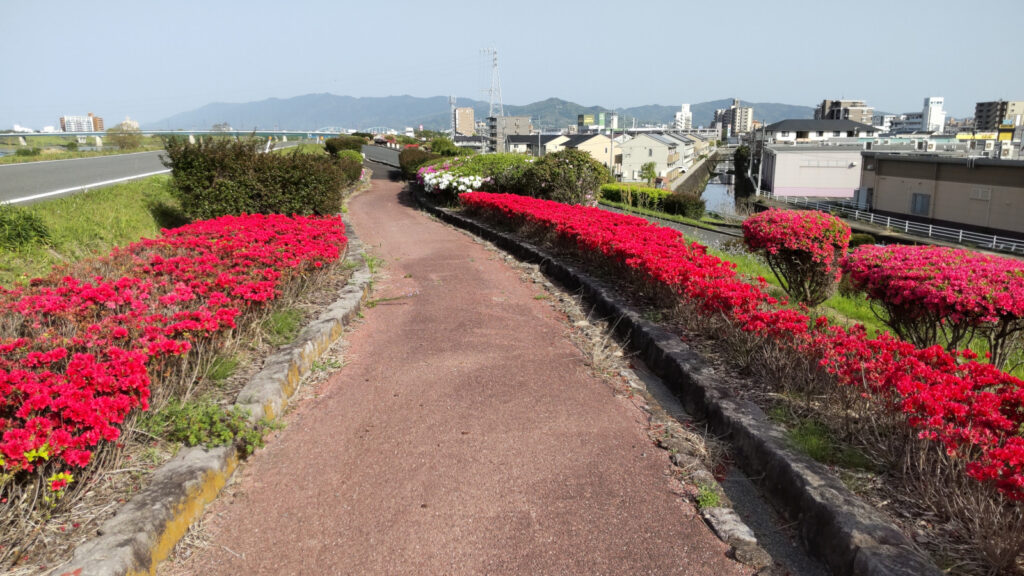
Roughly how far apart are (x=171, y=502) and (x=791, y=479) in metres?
2.96

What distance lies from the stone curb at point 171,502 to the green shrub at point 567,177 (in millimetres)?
9983

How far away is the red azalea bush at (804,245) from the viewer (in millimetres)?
7008

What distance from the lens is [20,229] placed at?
7.06 m

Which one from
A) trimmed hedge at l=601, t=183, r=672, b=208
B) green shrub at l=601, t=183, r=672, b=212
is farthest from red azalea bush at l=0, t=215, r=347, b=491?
green shrub at l=601, t=183, r=672, b=212

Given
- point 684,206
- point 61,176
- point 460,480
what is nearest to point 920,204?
point 684,206

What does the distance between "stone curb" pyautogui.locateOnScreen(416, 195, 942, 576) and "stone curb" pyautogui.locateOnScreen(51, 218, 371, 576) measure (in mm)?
2860

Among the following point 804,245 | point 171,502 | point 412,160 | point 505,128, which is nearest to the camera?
point 171,502

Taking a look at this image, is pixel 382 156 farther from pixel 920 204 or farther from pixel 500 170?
pixel 920 204

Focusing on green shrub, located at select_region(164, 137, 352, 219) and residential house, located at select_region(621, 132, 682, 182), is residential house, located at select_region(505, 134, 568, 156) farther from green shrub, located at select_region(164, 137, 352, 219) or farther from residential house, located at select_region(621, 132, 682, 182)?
green shrub, located at select_region(164, 137, 352, 219)

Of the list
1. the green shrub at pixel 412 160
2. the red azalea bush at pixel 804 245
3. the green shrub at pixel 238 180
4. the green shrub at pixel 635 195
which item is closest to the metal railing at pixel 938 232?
the green shrub at pixel 635 195

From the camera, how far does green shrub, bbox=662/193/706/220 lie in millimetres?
32500

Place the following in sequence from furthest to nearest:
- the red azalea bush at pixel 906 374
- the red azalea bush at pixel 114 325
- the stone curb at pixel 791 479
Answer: the red azalea bush at pixel 114 325
the red azalea bush at pixel 906 374
the stone curb at pixel 791 479

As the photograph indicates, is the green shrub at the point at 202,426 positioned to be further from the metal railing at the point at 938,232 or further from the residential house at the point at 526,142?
the residential house at the point at 526,142

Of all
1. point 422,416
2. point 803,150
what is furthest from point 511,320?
point 803,150
